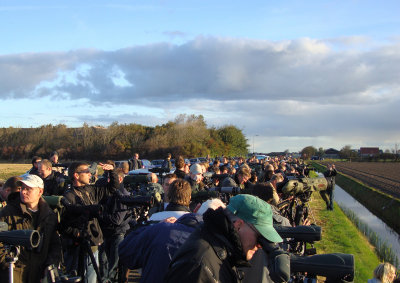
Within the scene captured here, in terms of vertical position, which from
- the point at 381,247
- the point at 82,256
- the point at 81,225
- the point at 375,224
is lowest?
the point at 375,224

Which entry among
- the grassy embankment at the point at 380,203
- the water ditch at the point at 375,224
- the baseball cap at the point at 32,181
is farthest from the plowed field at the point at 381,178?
the baseball cap at the point at 32,181

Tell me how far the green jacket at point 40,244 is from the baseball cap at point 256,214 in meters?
2.33

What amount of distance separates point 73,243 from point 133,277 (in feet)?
11.7

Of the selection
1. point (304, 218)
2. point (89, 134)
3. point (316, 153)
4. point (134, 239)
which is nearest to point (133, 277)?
point (304, 218)

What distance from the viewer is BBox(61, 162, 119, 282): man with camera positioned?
4598 millimetres

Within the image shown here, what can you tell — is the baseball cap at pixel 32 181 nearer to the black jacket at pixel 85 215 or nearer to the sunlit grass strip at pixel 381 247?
the black jacket at pixel 85 215

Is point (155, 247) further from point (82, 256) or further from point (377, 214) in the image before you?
point (377, 214)

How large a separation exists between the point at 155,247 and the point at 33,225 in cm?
180

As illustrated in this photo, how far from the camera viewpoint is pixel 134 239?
3186 millimetres

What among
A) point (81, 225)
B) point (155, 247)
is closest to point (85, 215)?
point (81, 225)

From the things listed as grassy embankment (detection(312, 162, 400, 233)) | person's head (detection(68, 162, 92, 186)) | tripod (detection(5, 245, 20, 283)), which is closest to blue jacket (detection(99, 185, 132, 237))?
person's head (detection(68, 162, 92, 186))

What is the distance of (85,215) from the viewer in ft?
15.0

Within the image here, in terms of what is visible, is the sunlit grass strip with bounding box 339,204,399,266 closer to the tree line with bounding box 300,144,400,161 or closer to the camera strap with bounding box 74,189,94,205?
the camera strap with bounding box 74,189,94,205

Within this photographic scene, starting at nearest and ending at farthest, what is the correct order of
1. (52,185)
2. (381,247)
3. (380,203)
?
(52,185), (381,247), (380,203)
